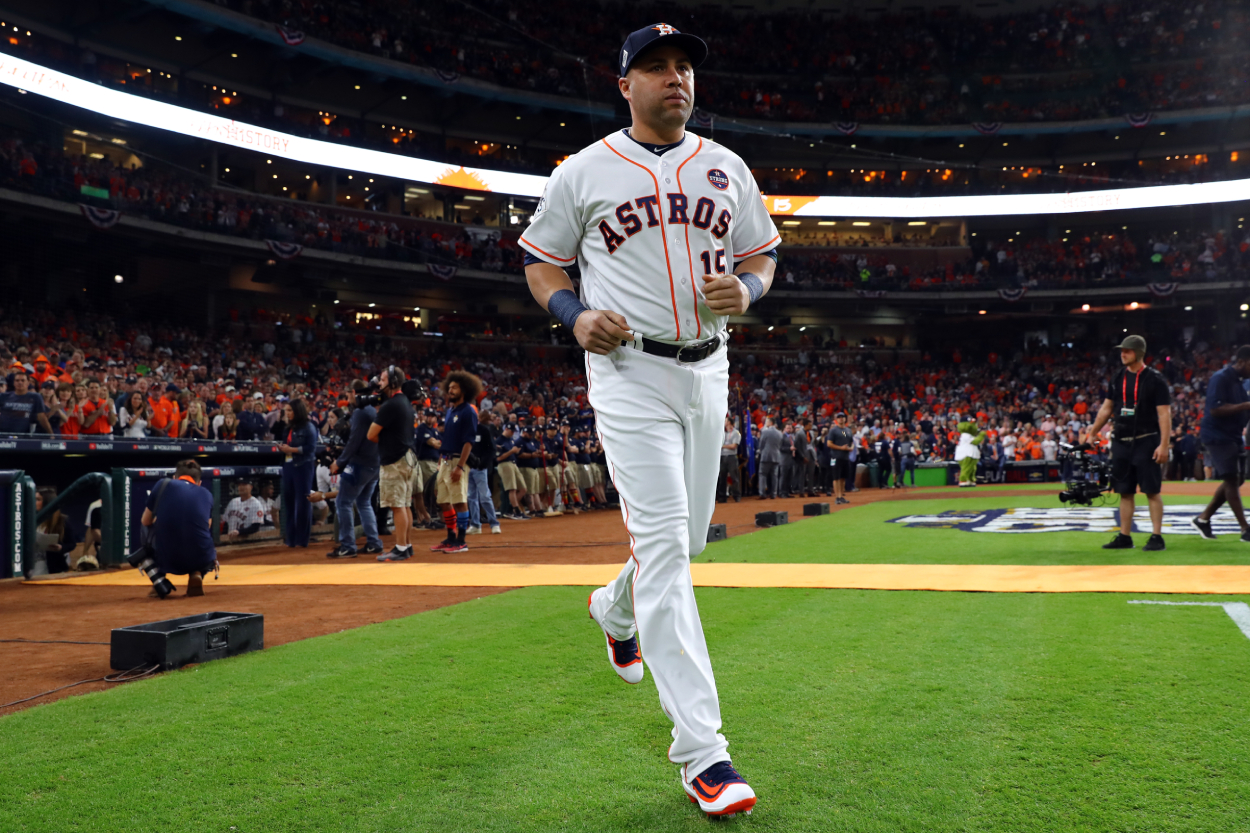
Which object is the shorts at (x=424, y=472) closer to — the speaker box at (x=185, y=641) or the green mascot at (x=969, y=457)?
the speaker box at (x=185, y=641)

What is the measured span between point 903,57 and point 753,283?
47.4 m

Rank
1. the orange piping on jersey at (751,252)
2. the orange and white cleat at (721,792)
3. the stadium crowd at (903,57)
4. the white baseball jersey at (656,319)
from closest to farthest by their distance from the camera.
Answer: the orange and white cleat at (721,792) → the white baseball jersey at (656,319) → the orange piping on jersey at (751,252) → the stadium crowd at (903,57)

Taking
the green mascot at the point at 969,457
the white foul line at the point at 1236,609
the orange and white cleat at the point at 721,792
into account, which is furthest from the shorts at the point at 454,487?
the green mascot at the point at 969,457

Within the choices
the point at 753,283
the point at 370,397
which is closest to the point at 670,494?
the point at 753,283

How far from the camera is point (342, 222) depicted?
115 ft

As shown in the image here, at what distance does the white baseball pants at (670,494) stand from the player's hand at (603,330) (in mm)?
87

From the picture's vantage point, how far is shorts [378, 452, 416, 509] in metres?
9.25

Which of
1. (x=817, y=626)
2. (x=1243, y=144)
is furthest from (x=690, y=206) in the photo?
(x=1243, y=144)

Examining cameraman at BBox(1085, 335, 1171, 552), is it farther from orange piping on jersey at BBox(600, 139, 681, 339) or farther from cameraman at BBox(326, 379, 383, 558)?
cameraman at BBox(326, 379, 383, 558)

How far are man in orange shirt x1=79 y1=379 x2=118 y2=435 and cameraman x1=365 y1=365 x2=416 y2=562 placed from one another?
5.73 meters

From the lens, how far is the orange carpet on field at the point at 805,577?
5.65m

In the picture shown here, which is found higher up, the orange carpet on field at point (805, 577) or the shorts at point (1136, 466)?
the shorts at point (1136, 466)

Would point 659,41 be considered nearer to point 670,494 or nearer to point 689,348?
point 689,348

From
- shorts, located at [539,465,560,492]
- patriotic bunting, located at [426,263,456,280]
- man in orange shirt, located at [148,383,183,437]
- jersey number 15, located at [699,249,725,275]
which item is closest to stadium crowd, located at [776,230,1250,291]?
patriotic bunting, located at [426,263,456,280]
